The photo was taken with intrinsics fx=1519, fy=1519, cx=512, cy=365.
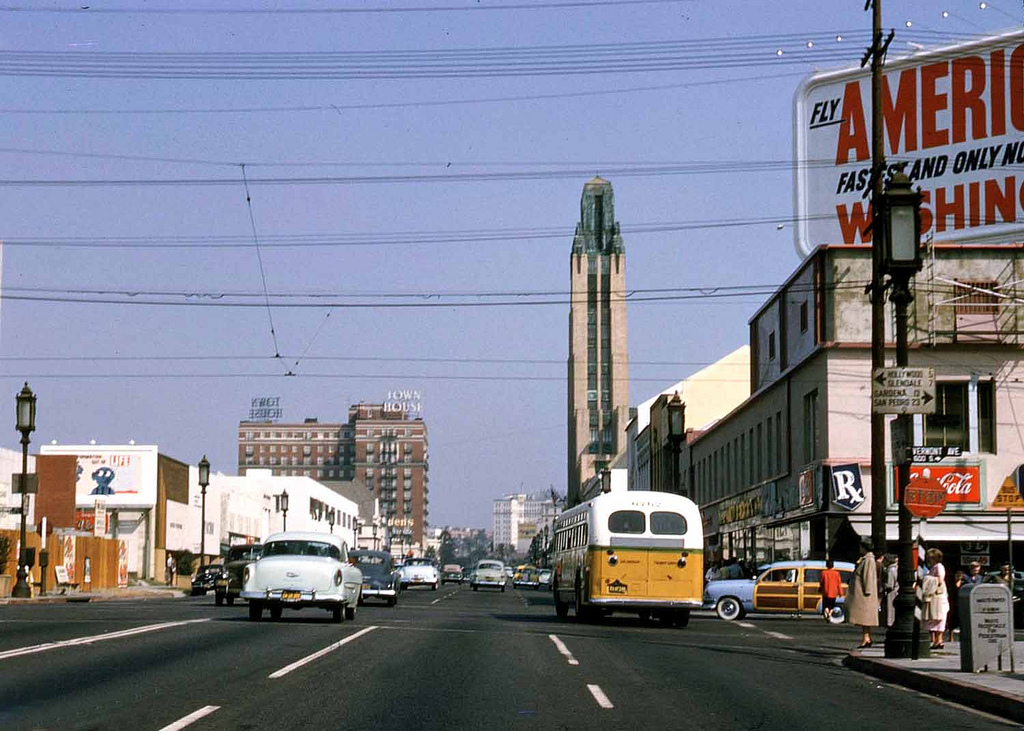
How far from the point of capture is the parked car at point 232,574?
4355cm

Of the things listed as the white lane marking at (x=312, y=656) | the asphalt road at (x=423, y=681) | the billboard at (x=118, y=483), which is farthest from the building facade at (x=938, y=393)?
the billboard at (x=118, y=483)

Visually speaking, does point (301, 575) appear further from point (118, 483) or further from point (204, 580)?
point (118, 483)

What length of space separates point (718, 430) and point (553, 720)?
5943 centimetres

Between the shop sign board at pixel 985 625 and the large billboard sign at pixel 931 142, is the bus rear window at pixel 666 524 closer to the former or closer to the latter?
the shop sign board at pixel 985 625

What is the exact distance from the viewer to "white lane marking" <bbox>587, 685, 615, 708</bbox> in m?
15.0

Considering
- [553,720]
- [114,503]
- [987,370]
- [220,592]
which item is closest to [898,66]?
[987,370]

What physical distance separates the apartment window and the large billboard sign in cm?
554

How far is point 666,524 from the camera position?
34062 millimetres

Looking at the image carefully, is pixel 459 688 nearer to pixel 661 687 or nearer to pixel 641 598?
pixel 661 687

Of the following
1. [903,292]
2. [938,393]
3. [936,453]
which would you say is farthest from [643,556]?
[938,393]

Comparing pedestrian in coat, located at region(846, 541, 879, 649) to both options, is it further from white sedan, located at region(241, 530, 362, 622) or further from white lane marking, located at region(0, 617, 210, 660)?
white lane marking, located at region(0, 617, 210, 660)

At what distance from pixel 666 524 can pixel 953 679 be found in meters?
16.5

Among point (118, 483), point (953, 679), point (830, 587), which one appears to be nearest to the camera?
point (953, 679)

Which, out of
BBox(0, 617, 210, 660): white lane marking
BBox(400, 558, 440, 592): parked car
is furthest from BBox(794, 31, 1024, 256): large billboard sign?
BBox(400, 558, 440, 592): parked car
